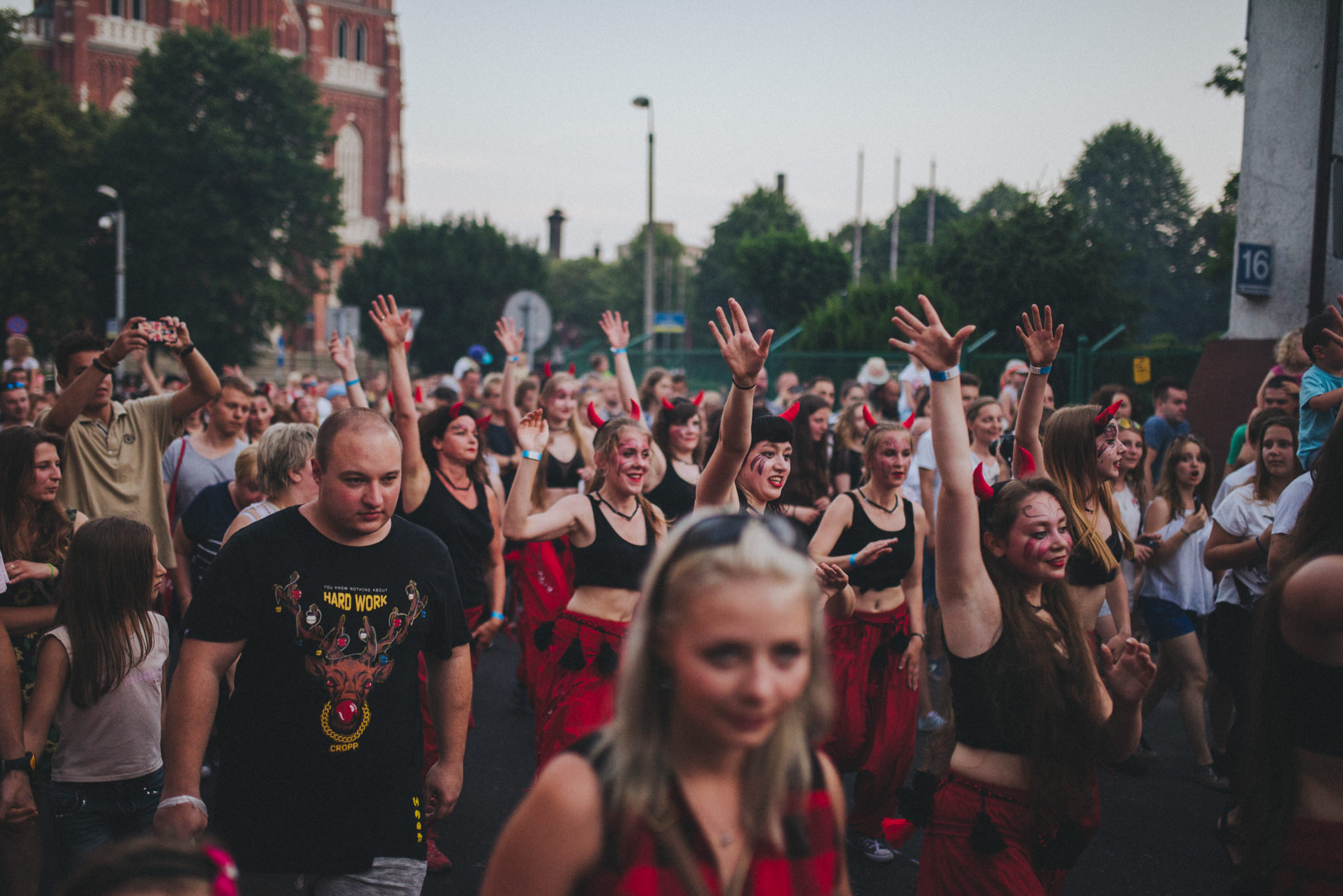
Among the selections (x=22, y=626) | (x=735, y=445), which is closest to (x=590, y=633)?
(x=735, y=445)

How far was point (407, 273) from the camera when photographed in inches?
1967

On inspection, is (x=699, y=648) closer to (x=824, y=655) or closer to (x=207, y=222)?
(x=824, y=655)

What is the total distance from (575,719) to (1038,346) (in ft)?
8.02

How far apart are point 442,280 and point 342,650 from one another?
161ft

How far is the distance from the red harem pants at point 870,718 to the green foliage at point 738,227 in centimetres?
6782

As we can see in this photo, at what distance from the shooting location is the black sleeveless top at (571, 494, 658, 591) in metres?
4.77

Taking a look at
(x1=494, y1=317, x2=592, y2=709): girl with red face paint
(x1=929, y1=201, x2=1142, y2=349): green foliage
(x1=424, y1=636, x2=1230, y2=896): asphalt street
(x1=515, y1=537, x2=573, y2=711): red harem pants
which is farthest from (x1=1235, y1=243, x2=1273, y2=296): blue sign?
(x1=515, y1=537, x2=573, y2=711): red harem pants

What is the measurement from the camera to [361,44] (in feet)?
214

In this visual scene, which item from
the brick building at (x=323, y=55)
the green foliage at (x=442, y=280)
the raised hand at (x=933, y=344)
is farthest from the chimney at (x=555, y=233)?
the raised hand at (x=933, y=344)

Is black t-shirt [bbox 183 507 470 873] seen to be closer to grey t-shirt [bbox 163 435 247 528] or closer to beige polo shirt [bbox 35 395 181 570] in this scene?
beige polo shirt [bbox 35 395 181 570]

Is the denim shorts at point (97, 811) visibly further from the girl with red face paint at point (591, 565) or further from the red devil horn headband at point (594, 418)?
the red devil horn headband at point (594, 418)

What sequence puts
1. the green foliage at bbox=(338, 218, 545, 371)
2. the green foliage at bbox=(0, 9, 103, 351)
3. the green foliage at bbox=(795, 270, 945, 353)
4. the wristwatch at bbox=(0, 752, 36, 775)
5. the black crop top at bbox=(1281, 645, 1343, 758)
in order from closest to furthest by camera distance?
the black crop top at bbox=(1281, 645, 1343, 758) < the wristwatch at bbox=(0, 752, 36, 775) < the green foliage at bbox=(795, 270, 945, 353) < the green foliage at bbox=(0, 9, 103, 351) < the green foliage at bbox=(338, 218, 545, 371)

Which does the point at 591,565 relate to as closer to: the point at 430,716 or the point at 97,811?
the point at 430,716

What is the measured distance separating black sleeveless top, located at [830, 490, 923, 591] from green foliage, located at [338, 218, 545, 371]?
44989 millimetres
